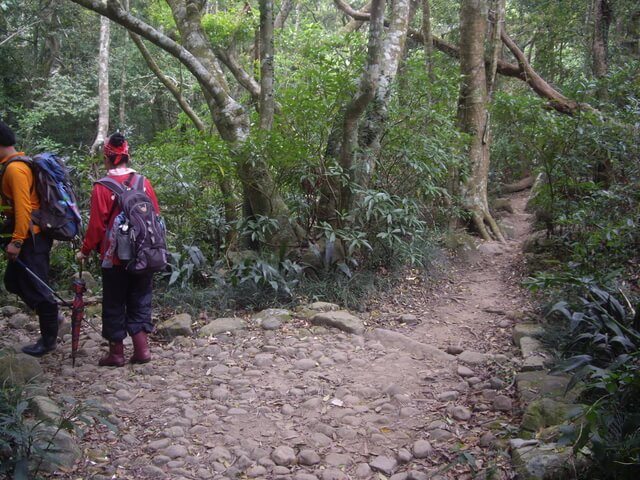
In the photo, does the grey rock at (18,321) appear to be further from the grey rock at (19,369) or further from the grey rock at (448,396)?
the grey rock at (448,396)

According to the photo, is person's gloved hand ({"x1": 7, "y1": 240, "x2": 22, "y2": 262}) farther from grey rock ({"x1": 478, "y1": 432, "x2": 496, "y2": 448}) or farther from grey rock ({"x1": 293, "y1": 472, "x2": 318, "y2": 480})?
grey rock ({"x1": 478, "y1": 432, "x2": 496, "y2": 448})

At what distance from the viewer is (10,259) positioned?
4.07 m

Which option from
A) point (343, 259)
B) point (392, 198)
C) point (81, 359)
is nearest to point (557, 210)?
point (392, 198)

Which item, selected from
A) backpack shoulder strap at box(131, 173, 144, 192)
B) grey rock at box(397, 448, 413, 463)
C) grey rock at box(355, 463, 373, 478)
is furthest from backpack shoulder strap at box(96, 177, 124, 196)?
grey rock at box(397, 448, 413, 463)

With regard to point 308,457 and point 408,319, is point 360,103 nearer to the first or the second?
point 408,319

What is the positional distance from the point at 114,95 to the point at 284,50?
9.04 meters

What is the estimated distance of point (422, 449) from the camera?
10.9 ft

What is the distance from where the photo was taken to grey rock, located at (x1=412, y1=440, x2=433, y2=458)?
3279 mm

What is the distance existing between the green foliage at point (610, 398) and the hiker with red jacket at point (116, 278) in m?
3.15

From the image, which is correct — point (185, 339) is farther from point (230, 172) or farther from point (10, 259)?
point (230, 172)

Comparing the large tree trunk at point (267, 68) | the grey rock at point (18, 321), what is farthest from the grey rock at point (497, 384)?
the grey rock at point (18, 321)

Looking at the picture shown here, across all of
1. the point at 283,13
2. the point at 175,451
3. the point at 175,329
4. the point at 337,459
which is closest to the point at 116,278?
the point at 175,329

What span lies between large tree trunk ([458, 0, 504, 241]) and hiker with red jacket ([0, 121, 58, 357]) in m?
6.96

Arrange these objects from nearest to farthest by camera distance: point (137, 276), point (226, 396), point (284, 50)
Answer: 1. point (226, 396)
2. point (137, 276)
3. point (284, 50)
